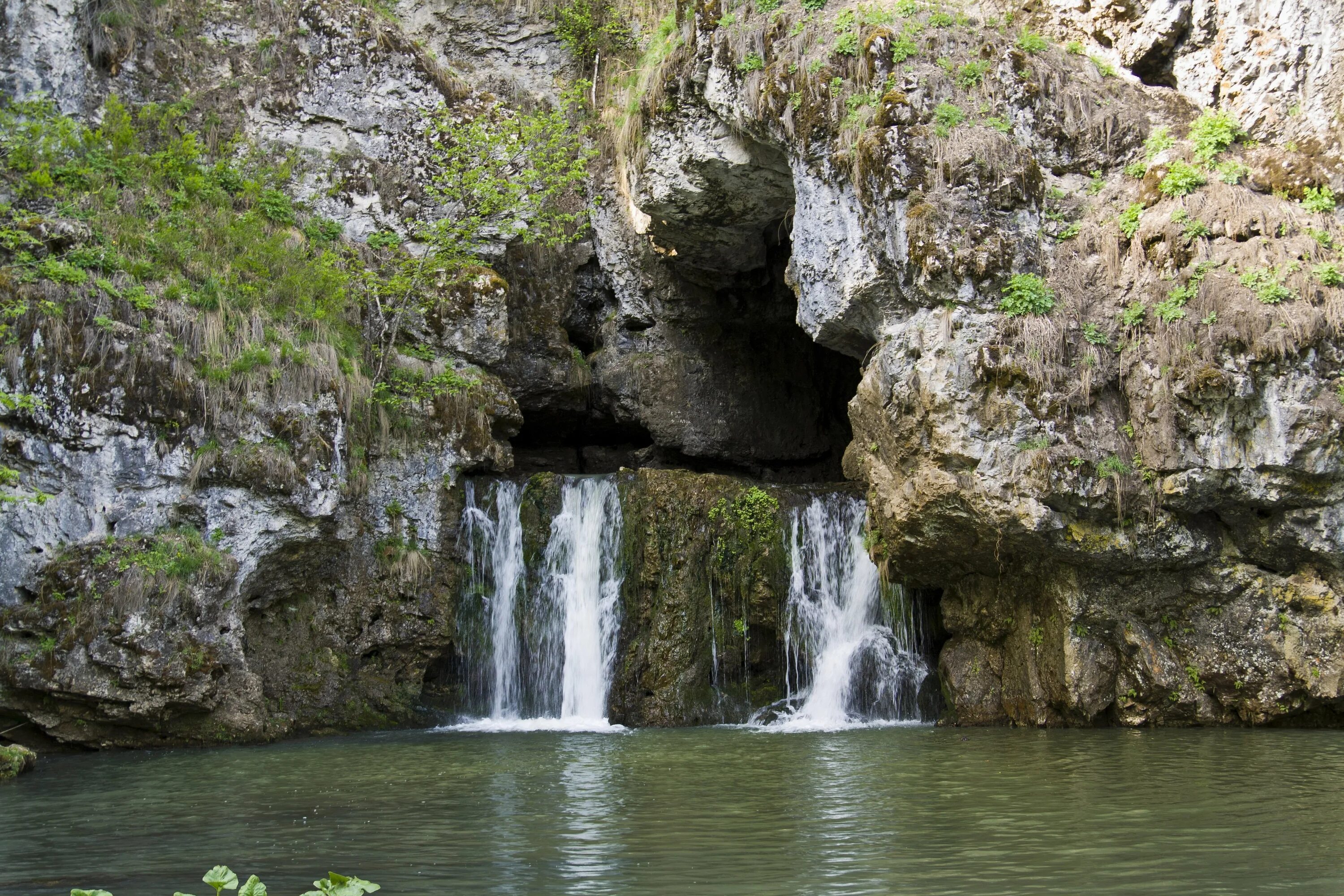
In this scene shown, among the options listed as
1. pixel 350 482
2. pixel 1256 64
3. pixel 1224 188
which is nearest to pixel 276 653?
pixel 350 482

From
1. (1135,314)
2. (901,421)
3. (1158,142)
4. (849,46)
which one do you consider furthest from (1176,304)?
(849,46)

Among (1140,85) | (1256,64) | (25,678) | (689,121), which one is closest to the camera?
(25,678)

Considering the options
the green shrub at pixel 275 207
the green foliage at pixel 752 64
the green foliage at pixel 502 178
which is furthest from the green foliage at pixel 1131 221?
the green shrub at pixel 275 207

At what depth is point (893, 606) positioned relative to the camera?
13742mm

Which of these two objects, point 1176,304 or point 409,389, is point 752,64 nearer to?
point 1176,304

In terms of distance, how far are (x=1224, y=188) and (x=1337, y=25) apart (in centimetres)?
266

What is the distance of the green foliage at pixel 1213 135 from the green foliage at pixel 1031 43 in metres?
2.10

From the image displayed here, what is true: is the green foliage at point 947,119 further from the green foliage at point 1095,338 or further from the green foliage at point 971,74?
the green foliage at point 1095,338

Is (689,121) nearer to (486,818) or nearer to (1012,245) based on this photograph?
(1012,245)

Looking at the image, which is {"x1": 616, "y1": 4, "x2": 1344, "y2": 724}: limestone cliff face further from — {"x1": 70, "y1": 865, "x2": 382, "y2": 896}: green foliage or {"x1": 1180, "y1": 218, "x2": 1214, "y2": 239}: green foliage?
{"x1": 70, "y1": 865, "x2": 382, "y2": 896}: green foliage

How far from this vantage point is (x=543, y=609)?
1452 centimetres

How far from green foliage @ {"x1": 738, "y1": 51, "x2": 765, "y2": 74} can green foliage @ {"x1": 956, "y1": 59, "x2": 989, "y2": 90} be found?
246cm

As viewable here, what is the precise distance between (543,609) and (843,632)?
3900 millimetres

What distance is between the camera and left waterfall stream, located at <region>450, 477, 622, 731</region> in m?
14.1
